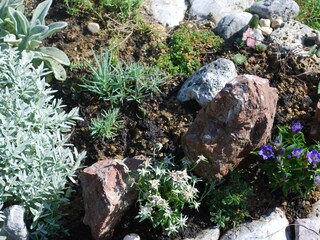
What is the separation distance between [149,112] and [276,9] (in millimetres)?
1525

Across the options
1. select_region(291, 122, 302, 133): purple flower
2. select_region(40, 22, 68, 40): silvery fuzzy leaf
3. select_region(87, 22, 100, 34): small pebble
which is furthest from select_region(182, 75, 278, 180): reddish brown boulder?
select_region(87, 22, 100, 34): small pebble

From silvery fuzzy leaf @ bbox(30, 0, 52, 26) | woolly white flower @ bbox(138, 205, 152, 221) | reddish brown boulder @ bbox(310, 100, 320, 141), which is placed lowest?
woolly white flower @ bbox(138, 205, 152, 221)

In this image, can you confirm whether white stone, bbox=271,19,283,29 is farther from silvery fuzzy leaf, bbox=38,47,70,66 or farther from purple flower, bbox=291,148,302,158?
silvery fuzzy leaf, bbox=38,47,70,66

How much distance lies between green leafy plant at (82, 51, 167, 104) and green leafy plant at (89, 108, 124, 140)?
0.16m

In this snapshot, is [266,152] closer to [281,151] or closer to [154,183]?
[281,151]

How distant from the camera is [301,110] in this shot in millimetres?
5301

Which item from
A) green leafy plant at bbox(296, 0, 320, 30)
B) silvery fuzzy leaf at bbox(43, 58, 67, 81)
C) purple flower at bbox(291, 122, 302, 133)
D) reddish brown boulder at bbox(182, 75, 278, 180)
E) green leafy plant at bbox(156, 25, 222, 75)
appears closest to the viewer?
reddish brown boulder at bbox(182, 75, 278, 180)

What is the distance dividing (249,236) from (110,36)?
2012 millimetres

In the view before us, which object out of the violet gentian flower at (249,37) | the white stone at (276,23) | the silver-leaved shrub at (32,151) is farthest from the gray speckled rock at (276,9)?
the silver-leaved shrub at (32,151)

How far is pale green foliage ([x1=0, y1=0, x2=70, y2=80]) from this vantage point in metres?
5.13

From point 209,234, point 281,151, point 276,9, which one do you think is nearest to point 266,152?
point 281,151

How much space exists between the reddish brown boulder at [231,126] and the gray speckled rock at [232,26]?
3.47ft

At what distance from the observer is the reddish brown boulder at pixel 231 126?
15.0 ft

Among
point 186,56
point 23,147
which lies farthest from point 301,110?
point 23,147
